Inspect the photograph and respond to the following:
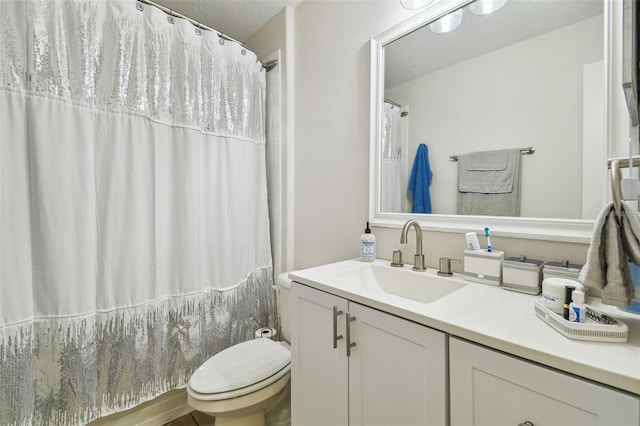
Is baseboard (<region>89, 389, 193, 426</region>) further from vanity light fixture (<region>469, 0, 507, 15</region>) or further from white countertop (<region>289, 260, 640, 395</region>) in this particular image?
vanity light fixture (<region>469, 0, 507, 15</region>)

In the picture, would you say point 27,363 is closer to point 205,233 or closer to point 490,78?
point 205,233

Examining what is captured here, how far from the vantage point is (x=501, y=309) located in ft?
2.26

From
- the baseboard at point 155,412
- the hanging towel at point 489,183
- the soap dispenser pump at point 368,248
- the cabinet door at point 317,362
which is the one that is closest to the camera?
the cabinet door at point 317,362

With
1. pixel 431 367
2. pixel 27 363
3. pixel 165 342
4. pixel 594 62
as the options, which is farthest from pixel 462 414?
pixel 27 363

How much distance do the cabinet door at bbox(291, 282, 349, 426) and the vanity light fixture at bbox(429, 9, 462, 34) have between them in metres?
1.15

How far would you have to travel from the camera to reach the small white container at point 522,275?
789 mm

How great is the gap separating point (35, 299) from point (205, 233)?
700mm

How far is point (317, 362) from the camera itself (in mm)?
924

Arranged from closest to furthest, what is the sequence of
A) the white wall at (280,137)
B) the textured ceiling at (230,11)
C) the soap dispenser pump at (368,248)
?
1. the soap dispenser pump at (368,248)
2. the textured ceiling at (230,11)
3. the white wall at (280,137)

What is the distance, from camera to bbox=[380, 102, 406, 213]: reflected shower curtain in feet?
4.14

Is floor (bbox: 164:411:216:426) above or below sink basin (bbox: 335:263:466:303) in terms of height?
below

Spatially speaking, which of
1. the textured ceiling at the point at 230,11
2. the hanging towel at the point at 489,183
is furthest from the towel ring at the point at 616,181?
Result: the textured ceiling at the point at 230,11

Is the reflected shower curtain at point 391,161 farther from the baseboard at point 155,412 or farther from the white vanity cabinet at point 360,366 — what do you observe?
the baseboard at point 155,412

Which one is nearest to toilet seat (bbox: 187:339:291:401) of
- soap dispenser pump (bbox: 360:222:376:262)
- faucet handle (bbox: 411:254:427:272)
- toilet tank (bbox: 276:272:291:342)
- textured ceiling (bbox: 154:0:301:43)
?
toilet tank (bbox: 276:272:291:342)
